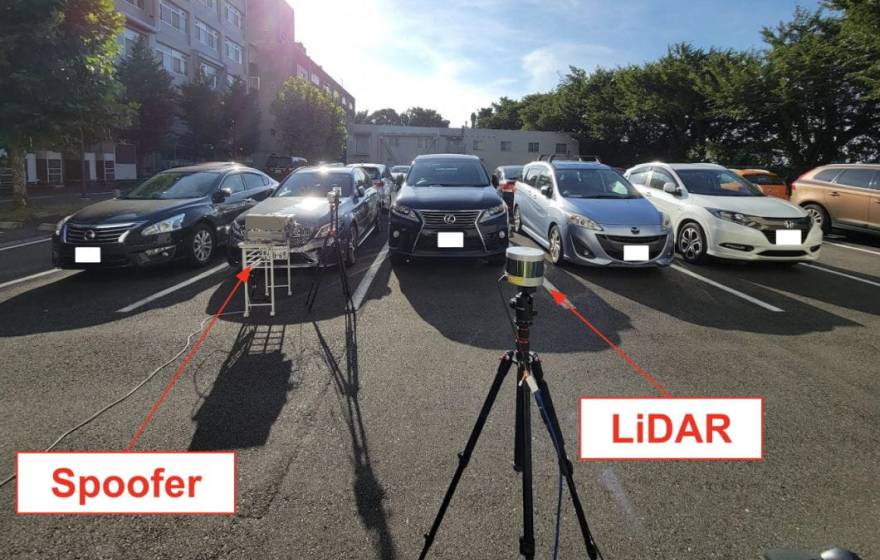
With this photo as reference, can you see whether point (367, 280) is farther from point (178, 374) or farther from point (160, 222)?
point (178, 374)

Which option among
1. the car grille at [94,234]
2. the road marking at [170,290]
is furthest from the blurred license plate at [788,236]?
the car grille at [94,234]

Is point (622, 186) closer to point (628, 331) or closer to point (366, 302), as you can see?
point (628, 331)

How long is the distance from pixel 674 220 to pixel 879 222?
16.1ft

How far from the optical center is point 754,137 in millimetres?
31031

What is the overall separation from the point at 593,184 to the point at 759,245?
2712 millimetres

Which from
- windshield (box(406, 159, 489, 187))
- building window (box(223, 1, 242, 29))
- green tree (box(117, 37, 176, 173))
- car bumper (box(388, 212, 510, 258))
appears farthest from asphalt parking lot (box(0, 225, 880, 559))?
building window (box(223, 1, 242, 29))

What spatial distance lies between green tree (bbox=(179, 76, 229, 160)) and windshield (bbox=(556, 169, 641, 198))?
28.8m

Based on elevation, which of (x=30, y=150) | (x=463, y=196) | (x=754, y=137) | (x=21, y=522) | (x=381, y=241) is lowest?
(x=21, y=522)

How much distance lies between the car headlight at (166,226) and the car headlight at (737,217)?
8.21 metres

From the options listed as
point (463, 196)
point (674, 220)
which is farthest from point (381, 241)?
point (674, 220)

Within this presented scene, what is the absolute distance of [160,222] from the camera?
7492 millimetres

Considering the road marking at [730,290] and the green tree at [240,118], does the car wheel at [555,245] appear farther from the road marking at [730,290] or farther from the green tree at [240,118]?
the green tree at [240,118]

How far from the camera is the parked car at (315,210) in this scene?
284 inches

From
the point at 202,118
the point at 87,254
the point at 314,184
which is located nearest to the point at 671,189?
the point at 314,184
